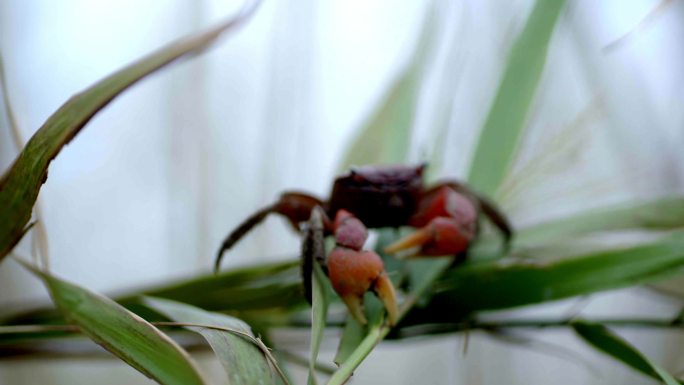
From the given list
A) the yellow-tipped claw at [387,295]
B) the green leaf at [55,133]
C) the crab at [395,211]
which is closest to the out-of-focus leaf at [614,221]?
the crab at [395,211]

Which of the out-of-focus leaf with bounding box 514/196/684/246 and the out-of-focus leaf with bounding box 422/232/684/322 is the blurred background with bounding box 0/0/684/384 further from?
the out-of-focus leaf with bounding box 422/232/684/322

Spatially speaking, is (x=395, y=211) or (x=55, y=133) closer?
(x=55, y=133)

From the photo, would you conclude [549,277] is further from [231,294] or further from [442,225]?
[231,294]

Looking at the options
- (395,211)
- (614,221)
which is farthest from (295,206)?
(614,221)

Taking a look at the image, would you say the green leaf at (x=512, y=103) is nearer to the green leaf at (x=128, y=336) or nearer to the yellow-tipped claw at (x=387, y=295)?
the yellow-tipped claw at (x=387, y=295)

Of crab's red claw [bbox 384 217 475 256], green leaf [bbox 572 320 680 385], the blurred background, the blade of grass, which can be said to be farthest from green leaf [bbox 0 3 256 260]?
the blurred background

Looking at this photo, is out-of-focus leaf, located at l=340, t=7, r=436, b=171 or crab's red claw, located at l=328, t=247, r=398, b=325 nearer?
crab's red claw, located at l=328, t=247, r=398, b=325
